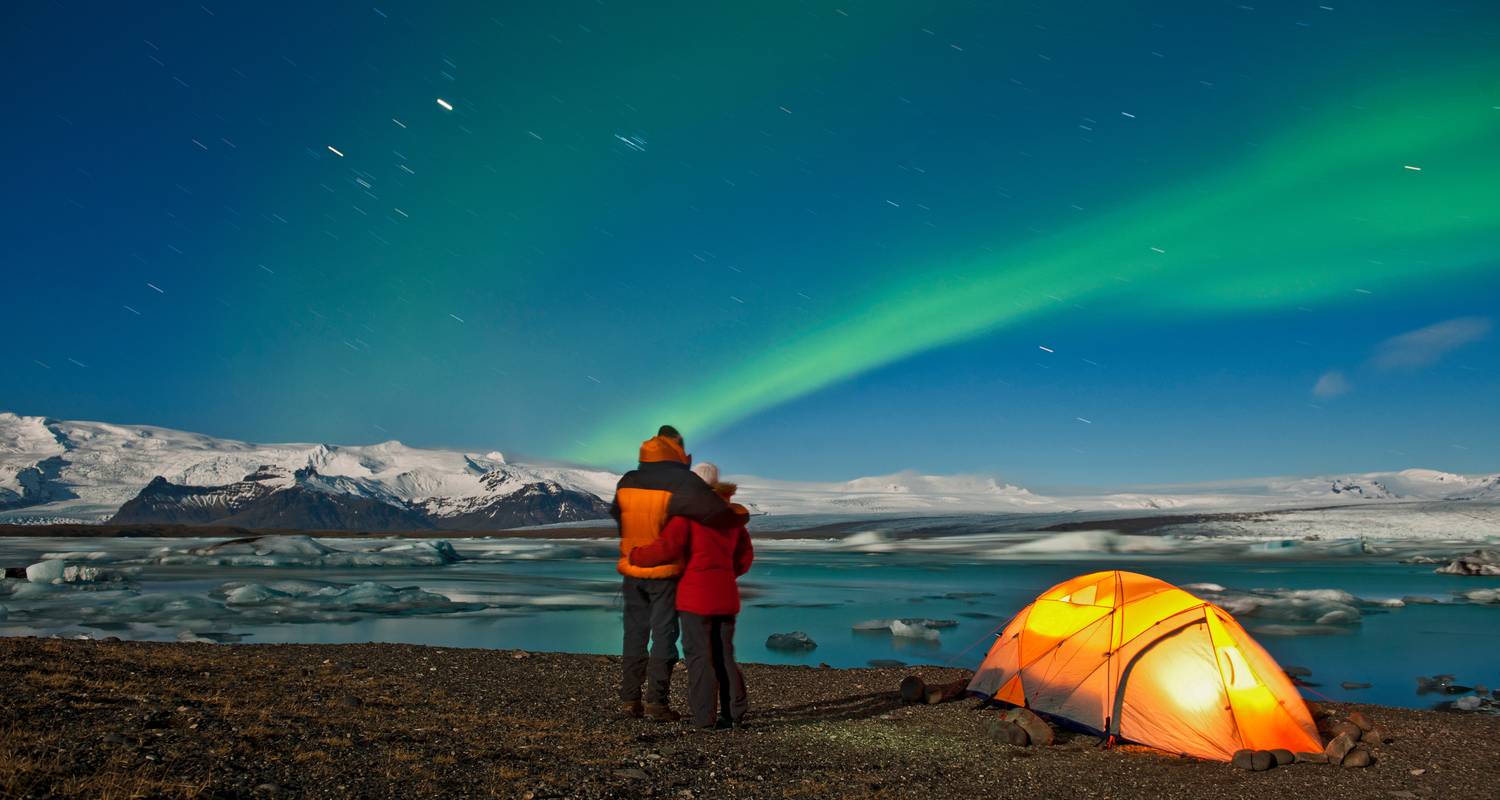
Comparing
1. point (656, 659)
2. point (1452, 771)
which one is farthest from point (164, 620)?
point (1452, 771)

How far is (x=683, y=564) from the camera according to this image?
797cm

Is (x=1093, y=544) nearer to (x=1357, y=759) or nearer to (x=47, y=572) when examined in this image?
(x=47, y=572)

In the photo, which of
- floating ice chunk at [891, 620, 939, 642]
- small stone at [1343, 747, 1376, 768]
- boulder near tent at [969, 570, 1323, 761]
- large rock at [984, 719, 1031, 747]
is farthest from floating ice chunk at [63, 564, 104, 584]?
small stone at [1343, 747, 1376, 768]

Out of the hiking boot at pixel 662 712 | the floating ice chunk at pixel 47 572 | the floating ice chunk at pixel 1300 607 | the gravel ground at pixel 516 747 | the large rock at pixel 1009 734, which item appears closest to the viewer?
the gravel ground at pixel 516 747

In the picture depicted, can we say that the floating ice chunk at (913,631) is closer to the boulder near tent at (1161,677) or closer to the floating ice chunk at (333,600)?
the boulder near tent at (1161,677)

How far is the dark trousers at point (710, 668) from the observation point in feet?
26.0

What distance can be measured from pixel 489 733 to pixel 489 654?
271 inches

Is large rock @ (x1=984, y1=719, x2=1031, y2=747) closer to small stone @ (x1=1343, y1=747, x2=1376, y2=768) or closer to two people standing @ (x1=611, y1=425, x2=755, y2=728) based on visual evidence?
two people standing @ (x1=611, y1=425, x2=755, y2=728)

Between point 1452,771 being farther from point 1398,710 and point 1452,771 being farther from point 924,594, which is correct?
point 924,594

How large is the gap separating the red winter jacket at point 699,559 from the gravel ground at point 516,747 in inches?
47.5

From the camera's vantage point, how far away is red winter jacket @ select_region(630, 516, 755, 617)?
25.6ft

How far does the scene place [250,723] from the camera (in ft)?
24.5

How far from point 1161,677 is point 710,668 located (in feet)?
16.2

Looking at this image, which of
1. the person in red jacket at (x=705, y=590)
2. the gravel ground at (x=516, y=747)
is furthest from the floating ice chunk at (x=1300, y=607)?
the person in red jacket at (x=705, y=590)
